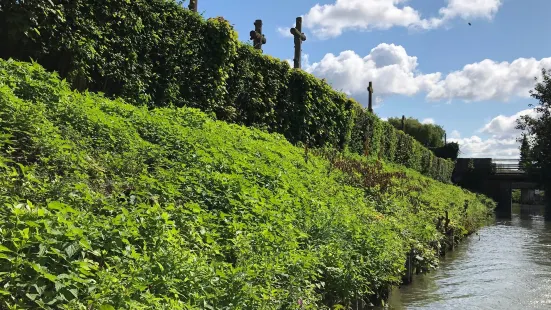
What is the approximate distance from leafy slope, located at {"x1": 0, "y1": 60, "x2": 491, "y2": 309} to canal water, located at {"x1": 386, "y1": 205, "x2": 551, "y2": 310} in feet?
2.36

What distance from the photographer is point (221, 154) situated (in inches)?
268

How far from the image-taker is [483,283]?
8.38 meters

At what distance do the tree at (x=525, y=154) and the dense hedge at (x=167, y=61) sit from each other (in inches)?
1164

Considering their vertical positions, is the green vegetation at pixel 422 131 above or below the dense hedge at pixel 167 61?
above

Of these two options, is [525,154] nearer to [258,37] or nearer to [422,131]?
[422,131]

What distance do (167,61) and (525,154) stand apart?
40.9 m

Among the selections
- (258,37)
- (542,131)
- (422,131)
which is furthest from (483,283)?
(422,131)

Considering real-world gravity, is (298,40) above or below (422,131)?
below

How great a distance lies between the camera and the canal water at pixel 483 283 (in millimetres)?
6945

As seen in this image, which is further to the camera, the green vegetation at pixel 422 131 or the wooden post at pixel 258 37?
the green vegetation at pixel 422 131

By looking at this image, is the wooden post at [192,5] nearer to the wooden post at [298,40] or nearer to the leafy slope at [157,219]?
the leafy slope at [157,219]

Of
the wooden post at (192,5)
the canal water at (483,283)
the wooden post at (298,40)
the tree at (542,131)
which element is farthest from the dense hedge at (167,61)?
the tree at (542,131)

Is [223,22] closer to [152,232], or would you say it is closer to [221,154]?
[221,154]

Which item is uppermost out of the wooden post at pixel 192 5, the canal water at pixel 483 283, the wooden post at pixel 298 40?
the wooden post at pixel 298 40
